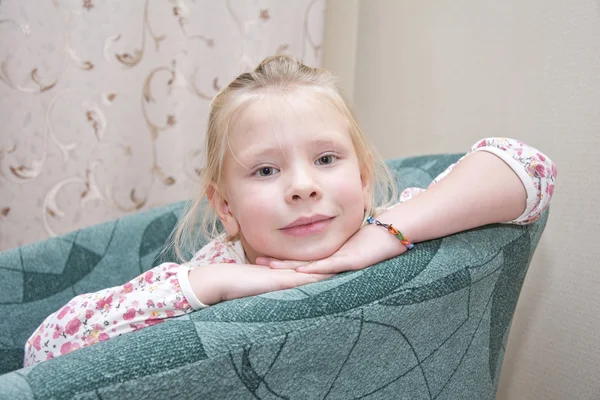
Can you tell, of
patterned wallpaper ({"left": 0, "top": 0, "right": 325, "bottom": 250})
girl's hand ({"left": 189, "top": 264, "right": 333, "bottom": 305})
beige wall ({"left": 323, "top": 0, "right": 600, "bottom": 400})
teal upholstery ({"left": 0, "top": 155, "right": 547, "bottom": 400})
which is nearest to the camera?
teal upholstery ({"left": 0, "top": 155, "right": 547, "bottom": 400})

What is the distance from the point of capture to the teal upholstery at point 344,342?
1.57 ft

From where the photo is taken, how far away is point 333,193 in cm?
77

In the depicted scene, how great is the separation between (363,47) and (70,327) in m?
1.26

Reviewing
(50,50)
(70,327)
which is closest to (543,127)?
(70,327)

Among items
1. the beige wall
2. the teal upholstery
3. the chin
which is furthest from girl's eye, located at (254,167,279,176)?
the beige wall

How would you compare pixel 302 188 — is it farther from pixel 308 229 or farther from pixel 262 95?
pixel 262 95

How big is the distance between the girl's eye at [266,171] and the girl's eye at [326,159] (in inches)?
2.6

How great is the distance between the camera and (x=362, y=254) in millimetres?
674

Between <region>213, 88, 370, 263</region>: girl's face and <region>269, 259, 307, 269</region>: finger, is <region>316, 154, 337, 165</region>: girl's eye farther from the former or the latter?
<region>269, 259, 307, 269</region>: finger

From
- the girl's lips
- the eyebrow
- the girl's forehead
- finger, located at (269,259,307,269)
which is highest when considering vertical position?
the girl's forehead

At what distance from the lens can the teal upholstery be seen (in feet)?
1.57

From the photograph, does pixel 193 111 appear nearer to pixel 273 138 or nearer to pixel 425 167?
pixel 425 167

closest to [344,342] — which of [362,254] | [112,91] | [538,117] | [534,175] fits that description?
[362,254]

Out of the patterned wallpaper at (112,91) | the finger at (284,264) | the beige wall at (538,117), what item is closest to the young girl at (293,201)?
the finger at (284,264)
